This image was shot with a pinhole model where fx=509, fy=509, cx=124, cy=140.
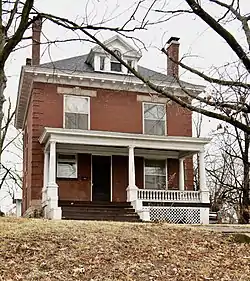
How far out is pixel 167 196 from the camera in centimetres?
1975

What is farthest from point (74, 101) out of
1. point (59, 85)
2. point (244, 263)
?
point (244, 263)

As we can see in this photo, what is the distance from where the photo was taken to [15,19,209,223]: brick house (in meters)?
18.9

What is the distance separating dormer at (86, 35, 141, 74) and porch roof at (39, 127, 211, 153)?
385 cm

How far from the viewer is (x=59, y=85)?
20766 millimetres

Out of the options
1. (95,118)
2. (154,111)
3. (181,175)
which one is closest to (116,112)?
(95,118)

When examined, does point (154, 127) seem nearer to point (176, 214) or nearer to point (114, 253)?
point (176, 214)

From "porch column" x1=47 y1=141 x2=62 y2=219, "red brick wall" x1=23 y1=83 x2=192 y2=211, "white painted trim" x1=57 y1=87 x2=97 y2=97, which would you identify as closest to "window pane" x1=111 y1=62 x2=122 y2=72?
"red brick wall" x1=23 y1=83 x2=192 y2=211

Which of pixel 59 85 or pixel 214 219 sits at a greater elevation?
pixel 59 85

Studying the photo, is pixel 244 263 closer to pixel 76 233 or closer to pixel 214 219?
pixel 76 233

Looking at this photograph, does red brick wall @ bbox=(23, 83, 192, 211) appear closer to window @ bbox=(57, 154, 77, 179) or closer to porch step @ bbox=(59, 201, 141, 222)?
window @ bbox=(57, 154, 77, 179)

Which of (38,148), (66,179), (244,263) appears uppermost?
(38,148)

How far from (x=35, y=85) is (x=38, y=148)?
2550 millimetres

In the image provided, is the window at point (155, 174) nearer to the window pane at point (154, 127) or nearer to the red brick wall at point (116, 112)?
the window pane at point (154, 127)

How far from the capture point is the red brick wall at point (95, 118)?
66.4 ft
